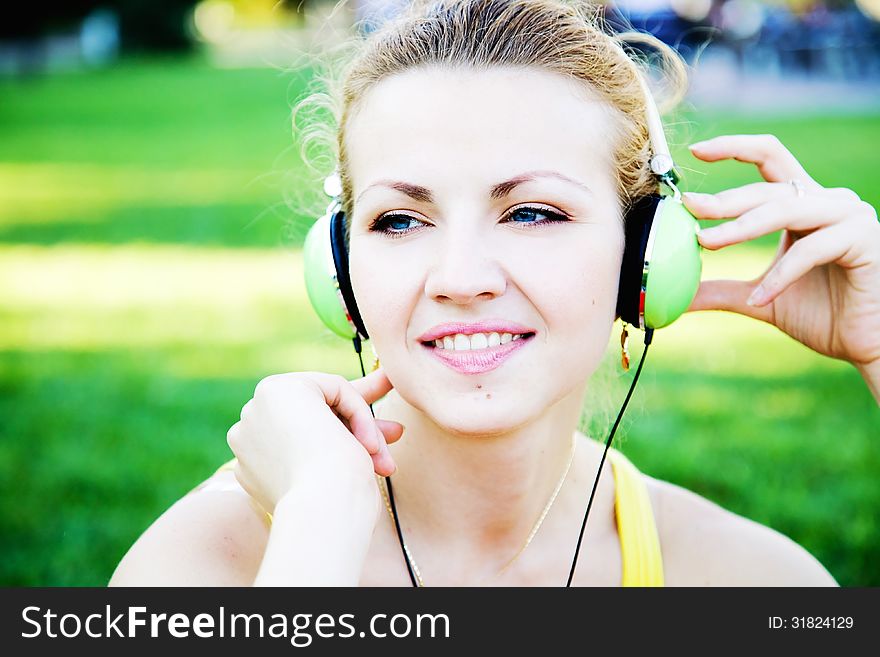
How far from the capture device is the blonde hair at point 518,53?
2.68m

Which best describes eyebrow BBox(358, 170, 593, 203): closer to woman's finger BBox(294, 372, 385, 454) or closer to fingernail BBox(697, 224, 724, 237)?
fingernail BBox(697, 224, 724, 237)

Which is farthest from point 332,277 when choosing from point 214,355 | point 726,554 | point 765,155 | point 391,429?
point 214,355

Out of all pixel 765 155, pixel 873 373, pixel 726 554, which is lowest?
pixel 726 554

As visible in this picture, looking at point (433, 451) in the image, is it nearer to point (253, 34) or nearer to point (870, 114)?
point (870, 114)

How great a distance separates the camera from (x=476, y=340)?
98.7 inches

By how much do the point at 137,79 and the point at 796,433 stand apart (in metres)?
30.3

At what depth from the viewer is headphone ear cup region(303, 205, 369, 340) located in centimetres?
280

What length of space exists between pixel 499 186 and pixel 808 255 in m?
0.89

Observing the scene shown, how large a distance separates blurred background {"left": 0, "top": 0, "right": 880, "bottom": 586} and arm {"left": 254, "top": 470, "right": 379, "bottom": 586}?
4.83 feet

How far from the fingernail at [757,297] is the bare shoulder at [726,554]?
68 cm

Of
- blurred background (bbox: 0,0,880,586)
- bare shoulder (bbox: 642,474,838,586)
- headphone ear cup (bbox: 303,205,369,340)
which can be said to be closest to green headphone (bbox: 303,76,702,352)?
headphone ear cup (bbox: 303,205,369,340)

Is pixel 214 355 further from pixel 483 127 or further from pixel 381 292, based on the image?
pixel 483 127

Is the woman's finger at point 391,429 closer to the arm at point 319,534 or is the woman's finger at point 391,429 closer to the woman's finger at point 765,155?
the arm at point 319,534
